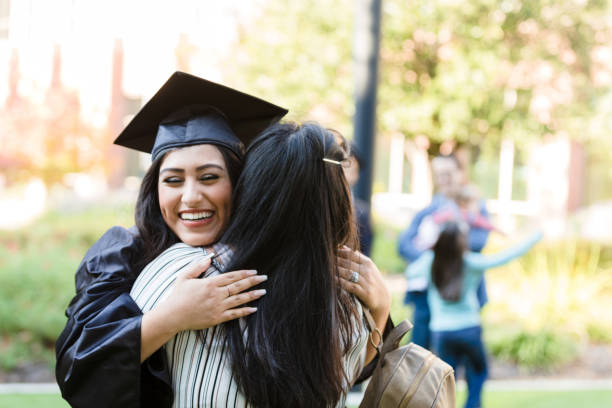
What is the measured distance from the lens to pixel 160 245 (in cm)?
206

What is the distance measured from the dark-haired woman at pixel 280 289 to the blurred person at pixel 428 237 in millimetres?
3368

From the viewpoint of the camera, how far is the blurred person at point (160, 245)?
1706 mm

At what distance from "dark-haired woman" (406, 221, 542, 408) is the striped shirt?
2955mm

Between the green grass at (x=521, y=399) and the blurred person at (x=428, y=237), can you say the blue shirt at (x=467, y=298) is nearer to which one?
the blurred person at (x=428, y=237)

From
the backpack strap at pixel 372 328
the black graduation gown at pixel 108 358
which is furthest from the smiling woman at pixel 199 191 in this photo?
the backpack strap at pixel 372 328

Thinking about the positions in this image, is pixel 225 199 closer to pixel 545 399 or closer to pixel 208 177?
pixel 208 177

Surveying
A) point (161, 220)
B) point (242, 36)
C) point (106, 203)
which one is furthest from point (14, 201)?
point (161, 220)

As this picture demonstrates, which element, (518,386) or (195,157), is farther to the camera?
(518,386)

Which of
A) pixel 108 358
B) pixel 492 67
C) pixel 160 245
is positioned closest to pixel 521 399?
pixel 160 245

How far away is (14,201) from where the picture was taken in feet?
40.1

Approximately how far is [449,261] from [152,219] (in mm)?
3117

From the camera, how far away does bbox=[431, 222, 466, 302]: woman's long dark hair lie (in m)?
4.73

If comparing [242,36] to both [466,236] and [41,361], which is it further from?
[466,236]

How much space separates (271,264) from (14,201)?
38.3ft
